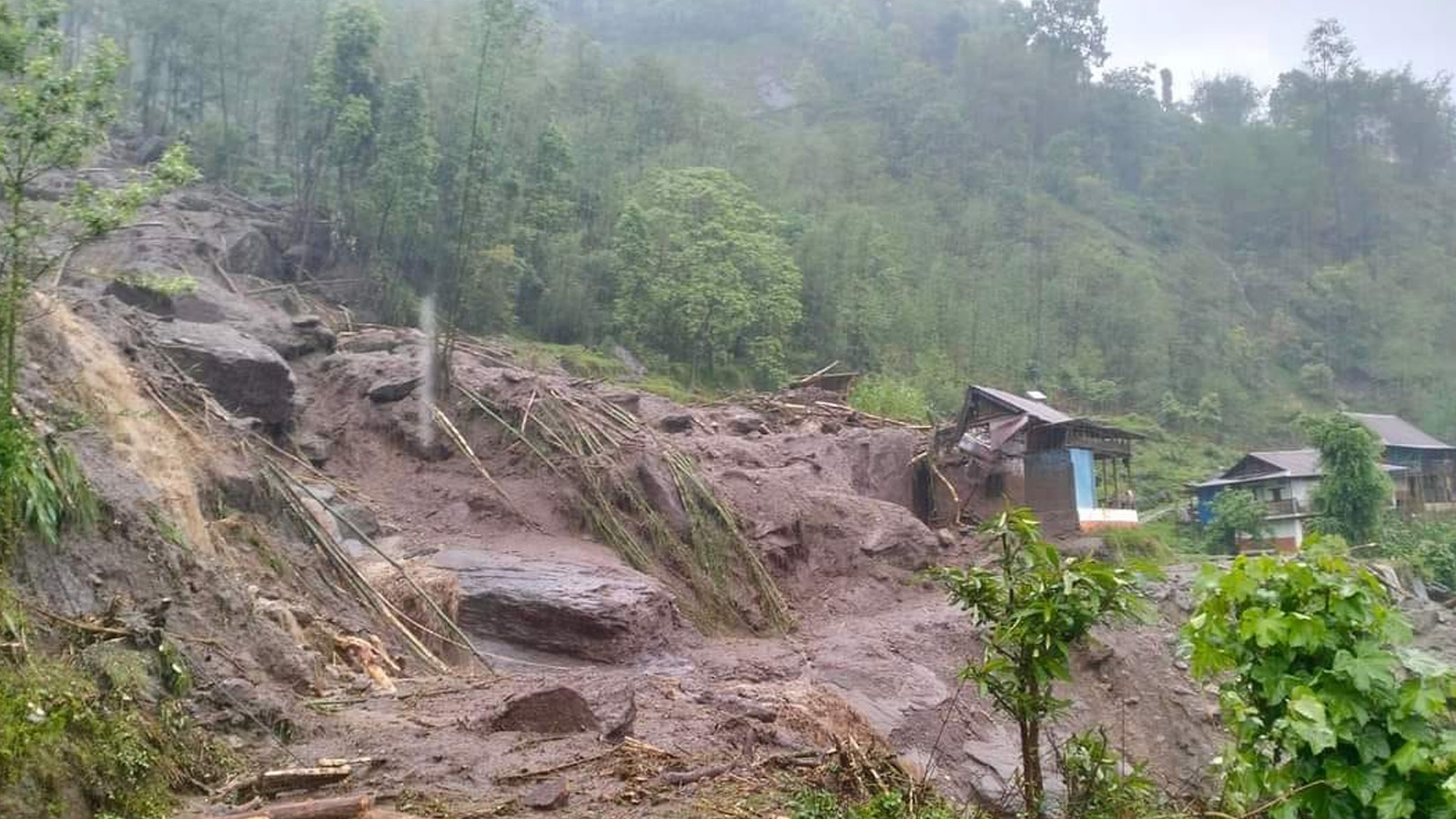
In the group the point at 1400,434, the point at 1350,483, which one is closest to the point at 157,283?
the point at 1350,483

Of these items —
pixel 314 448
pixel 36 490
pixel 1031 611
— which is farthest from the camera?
pixel 314 448

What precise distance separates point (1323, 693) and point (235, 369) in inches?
439

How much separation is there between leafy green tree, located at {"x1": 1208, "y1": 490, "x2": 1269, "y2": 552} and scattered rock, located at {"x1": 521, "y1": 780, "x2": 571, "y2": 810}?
2124 cm

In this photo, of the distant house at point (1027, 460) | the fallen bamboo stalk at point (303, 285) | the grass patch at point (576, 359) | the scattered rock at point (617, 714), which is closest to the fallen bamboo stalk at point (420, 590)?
the scattered rock at point (617, 714)

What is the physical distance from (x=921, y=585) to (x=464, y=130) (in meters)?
13.8

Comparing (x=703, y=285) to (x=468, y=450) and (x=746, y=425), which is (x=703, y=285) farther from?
(x=468, y=450)

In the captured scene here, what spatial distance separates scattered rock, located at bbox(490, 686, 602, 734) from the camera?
6.63 m

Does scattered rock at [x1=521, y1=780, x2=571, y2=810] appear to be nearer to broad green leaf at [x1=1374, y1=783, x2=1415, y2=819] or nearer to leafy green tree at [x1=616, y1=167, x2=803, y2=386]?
broad green leaf at [x1=1374, y1=783, x2=1415, y2=819]

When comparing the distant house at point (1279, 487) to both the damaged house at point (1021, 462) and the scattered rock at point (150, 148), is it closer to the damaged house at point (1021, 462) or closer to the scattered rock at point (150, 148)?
the damaged house at point (1021, 462)

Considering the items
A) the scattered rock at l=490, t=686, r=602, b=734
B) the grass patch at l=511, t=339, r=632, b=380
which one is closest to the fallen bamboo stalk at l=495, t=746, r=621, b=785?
→ the scattered rock at l=490, t=686, r=602, b=734

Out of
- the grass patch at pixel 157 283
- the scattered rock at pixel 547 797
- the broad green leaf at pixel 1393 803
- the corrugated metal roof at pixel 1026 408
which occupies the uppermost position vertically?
the grass patch at pixel 157 283

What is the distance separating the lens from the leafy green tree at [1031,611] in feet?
15.3

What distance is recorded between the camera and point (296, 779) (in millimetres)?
5191

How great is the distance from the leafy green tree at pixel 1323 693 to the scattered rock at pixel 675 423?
13494mm
